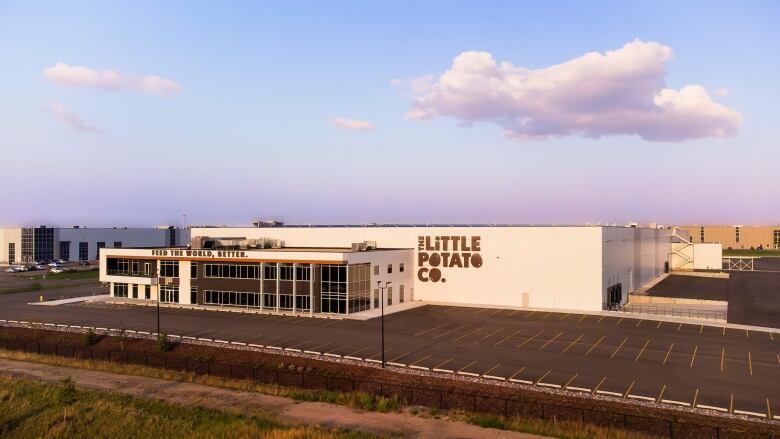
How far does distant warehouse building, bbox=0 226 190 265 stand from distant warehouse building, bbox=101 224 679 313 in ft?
317

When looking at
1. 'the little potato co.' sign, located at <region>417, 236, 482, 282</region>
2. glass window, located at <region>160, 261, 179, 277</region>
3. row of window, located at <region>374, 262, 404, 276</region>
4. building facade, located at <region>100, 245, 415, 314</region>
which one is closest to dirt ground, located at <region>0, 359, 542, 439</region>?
building facade, located at <region>100, 245, 415, 314</region>

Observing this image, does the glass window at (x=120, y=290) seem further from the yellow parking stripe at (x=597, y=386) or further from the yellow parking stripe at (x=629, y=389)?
the yellow parking stripe at (x=629, y=389)

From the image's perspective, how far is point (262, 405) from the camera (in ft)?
109

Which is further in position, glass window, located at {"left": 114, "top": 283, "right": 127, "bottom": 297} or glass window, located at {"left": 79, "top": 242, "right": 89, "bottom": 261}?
glass window, located at {"left": 79, "top": 242, "right": 89, "bottom": 261}

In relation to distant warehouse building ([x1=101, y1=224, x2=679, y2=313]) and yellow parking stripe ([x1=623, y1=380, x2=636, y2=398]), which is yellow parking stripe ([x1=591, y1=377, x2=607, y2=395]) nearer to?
yellow parking stripe ([x1=623, y1=380, x2=636, y2=398])

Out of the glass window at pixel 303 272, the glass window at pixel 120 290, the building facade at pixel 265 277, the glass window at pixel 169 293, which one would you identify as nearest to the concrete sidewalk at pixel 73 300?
the glass window at pixel 120 290

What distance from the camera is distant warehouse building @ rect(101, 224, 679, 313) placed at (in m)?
68.1

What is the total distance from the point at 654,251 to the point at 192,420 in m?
101

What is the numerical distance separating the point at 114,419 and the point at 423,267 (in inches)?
2016

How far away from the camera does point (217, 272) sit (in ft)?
242

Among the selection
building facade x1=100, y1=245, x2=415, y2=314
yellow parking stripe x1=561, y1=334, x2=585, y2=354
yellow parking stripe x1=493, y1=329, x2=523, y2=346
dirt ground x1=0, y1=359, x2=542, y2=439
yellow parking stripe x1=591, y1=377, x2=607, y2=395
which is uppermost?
Result: building facade x1=100, y1=245, x2=415, y2=314

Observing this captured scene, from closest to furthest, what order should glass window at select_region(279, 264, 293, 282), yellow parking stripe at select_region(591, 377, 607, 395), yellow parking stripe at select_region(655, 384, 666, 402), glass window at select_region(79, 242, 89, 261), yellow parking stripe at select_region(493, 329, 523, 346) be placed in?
yellow parking stripe at select_region(655, 384, 666, 402) < yellow parking stripe at select_region(591, 377, 607, 395) < yellow parking stripe at select_region(493, 329, 523, 346) < glass window at select_region(279, 264, 293, 282) < glass window at select_region(79, 242, 89, 261)

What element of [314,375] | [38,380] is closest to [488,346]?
[314,375]

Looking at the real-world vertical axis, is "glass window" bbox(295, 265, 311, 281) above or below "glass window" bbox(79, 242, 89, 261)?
above
